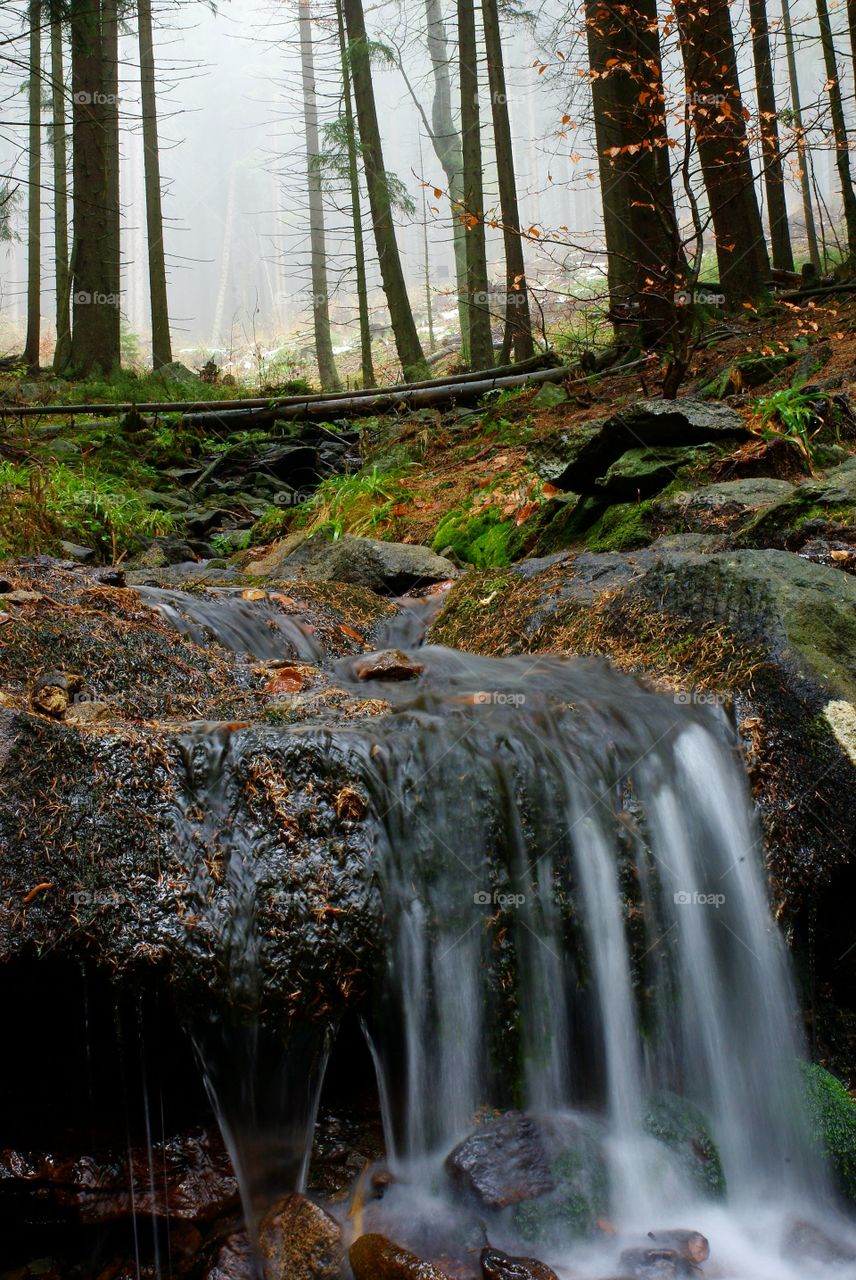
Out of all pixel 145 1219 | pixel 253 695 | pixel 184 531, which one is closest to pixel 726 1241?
pixel 145 1219

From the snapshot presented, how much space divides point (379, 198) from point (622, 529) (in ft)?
41.5

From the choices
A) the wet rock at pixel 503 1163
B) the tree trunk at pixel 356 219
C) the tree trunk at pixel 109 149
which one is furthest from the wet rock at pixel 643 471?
the tree trunk at pixel 356 219

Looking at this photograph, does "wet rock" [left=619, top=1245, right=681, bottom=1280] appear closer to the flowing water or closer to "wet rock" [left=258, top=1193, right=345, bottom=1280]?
the flowing water

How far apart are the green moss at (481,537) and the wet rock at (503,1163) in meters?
4.43

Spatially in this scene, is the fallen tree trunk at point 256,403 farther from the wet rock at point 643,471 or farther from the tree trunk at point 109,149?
the wet rock at point 643,471

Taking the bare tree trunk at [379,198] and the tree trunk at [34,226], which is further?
the tree trunk at [34,226]

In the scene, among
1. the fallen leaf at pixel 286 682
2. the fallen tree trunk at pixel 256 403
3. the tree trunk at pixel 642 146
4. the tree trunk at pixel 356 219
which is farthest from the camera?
the tree trunk at pixel 356 219

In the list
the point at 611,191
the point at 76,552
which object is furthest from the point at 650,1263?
the point at 611,191

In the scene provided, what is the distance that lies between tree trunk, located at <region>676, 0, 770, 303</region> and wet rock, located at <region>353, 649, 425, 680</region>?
5300 millimetres

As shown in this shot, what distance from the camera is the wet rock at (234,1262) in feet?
7.72

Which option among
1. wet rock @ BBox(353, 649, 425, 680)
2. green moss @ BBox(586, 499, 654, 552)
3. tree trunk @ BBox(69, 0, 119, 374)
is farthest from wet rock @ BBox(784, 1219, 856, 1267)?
tree trunk @ BBox(69, 0, 119, 374)

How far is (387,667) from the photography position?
13.9 ft

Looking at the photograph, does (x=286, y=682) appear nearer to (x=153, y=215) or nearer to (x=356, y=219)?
(x=153, y=215)

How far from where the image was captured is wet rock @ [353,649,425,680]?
4211 mm
